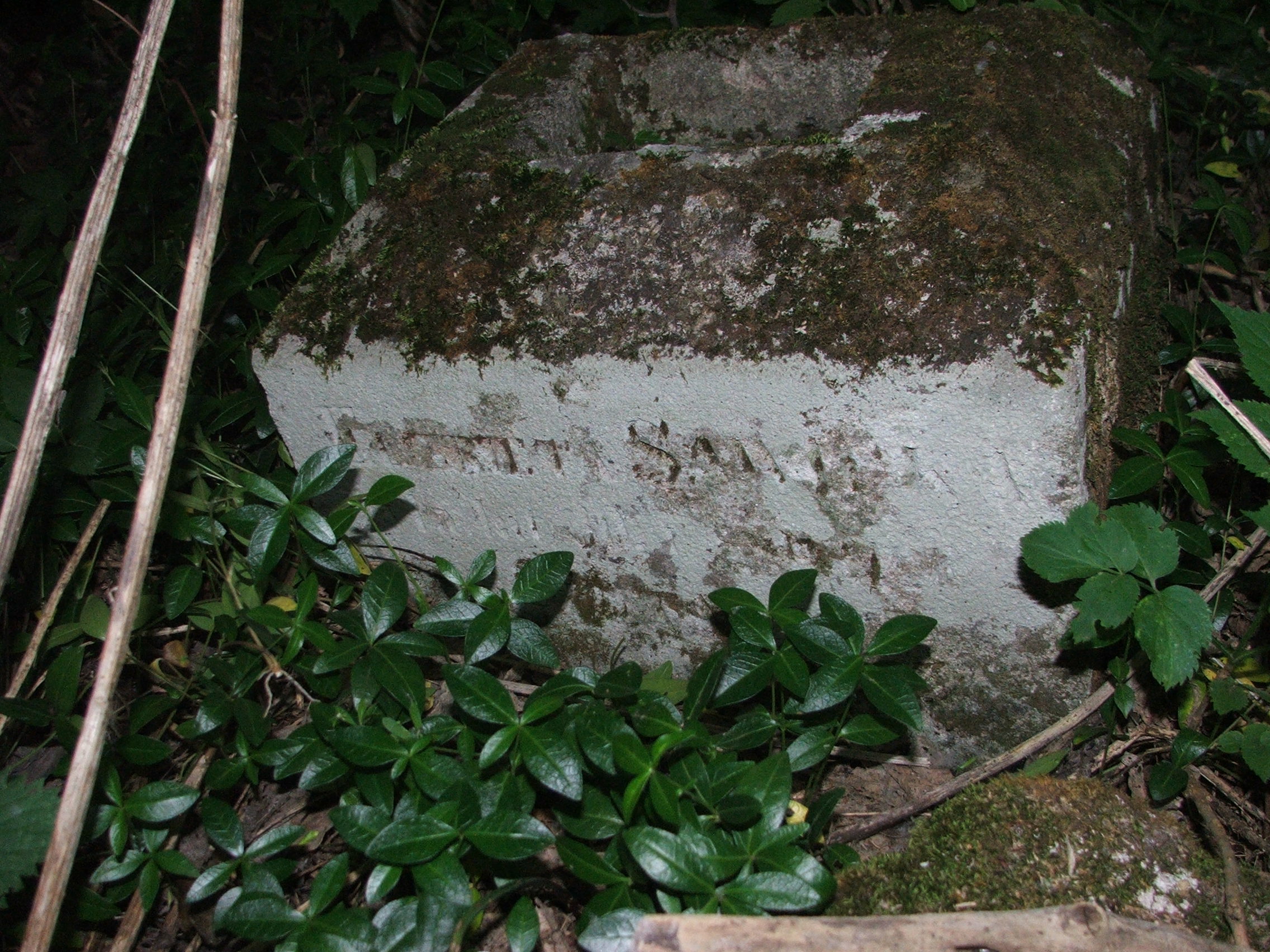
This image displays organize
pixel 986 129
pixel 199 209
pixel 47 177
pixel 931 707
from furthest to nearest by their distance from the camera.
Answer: pixel 47 177
pixel 931 707
pixel 986 129
pixel 199 209

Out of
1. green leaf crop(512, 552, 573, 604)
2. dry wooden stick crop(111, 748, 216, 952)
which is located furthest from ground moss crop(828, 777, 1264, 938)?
dry wooden stick crop(111, 748, 216, 952)

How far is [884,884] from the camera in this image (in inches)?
58.0

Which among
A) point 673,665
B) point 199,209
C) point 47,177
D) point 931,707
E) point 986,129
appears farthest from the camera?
point 47,177

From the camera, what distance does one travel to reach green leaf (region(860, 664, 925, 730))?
4.88 feet

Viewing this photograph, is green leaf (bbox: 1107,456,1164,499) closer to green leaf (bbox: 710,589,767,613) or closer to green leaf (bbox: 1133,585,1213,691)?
green leaf (bbox: 1133,585,1213,691)

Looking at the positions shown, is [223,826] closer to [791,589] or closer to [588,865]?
[588,865]

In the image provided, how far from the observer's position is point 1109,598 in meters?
1.43

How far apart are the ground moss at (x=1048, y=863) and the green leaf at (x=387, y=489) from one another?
1.09 m

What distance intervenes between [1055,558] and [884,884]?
1.99ft

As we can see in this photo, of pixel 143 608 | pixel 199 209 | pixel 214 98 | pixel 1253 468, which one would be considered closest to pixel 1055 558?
pixel 1253 468

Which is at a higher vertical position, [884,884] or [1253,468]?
[1253,468]

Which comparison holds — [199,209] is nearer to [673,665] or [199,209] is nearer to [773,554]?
[773,554]

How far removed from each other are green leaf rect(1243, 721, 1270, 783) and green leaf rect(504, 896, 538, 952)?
1.25 meters

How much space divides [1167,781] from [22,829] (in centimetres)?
192
